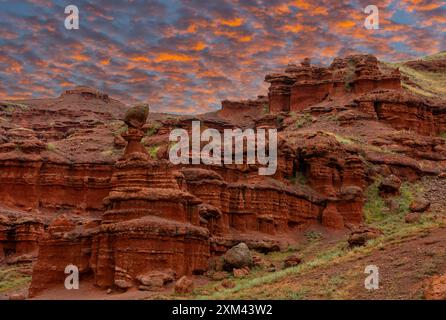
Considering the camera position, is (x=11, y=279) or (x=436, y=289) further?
(x=11, y=279)

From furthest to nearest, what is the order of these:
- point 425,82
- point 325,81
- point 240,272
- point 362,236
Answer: point 425,82 < point 325,81 < point 240,272 < point 362,236

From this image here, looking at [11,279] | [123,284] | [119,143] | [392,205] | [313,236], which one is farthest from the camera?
[119,143]

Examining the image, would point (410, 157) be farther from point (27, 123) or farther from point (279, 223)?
point (27, 123)

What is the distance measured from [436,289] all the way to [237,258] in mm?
14847

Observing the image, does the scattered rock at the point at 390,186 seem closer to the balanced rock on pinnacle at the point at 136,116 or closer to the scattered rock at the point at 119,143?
the balanced rock on pinnacle at the point at 136,116

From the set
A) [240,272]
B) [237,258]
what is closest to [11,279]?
[237,258]

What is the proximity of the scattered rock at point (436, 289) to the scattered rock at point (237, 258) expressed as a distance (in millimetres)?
13804

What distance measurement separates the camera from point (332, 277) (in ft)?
65.7

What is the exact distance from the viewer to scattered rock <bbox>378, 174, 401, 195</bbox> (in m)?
44.0

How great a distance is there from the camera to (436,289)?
1557cm

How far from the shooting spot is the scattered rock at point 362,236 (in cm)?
2822

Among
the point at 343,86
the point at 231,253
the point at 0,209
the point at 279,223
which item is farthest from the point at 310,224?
the point at 343,86

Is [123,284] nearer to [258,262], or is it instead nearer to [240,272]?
[240,272]

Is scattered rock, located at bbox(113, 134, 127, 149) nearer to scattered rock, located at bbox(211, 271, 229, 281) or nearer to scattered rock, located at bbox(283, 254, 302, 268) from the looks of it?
scattered rock, located at bbox(283, 254, 302, 268)
